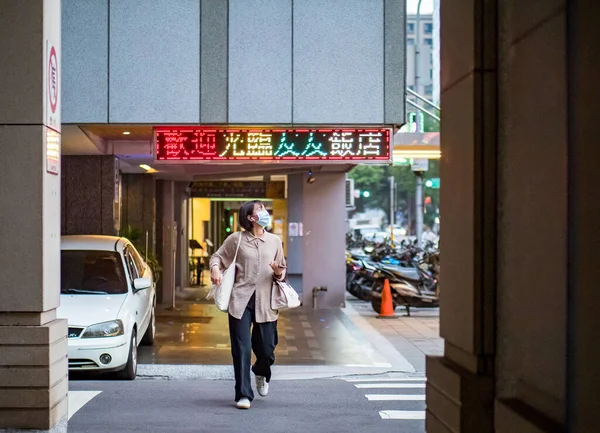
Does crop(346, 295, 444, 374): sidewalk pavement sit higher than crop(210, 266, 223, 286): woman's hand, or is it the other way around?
crop(210, 266, 223, 286): woman's hand

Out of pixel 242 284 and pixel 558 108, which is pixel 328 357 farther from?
pixel 558 108

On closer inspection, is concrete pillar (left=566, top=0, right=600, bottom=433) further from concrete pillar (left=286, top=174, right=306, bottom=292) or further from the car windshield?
concrete pillar (left=286, top=174, right=306, bottom=292)

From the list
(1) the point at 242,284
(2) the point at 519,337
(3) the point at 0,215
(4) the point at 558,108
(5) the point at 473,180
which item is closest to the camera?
(4) the point at 558,108

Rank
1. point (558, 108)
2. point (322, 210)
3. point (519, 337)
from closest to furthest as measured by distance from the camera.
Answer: point (558, 108) → point (519, 337) → point (322, 210)

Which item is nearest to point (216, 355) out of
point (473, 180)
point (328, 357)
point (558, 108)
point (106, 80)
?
point (328, 357)

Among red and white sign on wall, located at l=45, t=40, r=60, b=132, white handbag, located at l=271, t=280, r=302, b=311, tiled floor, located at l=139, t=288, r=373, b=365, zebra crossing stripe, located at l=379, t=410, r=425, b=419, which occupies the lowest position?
tiled floor, located at l=139, t=288, r=373, b=365

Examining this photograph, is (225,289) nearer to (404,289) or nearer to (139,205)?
(404,289)

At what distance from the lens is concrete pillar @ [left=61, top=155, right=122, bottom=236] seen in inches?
601

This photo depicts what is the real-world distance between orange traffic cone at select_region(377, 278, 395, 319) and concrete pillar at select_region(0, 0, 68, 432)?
42.8 ft

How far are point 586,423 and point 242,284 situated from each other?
5.18 metres

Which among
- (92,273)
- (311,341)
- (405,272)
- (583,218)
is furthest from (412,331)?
(583,218)

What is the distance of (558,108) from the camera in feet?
12.0

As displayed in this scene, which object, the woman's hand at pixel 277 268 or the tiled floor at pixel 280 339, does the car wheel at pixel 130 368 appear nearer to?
the tiled floor at pixel 280 339

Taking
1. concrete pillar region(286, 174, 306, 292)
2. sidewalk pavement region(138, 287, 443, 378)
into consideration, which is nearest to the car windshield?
sidewalk pavement region(138, 287, 443, 378)
